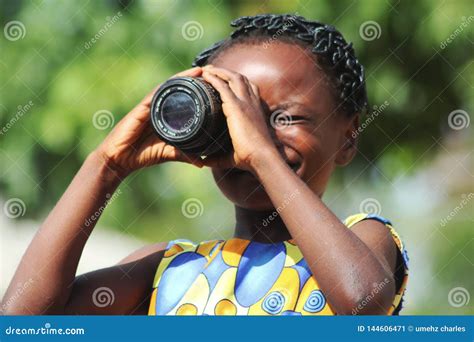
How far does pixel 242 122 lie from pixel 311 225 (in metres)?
0.25

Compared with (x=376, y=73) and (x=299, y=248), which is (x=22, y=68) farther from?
(x=299, y=248)

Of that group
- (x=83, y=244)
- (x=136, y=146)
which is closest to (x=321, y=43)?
(x=136, y=146)

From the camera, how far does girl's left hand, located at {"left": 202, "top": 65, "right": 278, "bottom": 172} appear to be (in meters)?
1.88

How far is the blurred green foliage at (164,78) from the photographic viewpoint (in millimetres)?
3051

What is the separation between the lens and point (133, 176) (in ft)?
11.1

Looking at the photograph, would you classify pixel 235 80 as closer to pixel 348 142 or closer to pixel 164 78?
pixel 348 142

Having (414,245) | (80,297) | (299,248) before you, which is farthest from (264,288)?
(414,245)

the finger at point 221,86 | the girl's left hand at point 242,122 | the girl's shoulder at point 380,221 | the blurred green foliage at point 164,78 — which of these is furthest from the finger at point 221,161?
the blurred green foliage at point 164,78

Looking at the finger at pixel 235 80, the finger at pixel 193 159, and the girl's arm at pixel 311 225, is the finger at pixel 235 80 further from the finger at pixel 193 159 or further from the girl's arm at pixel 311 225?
the finger at pixel 193 159

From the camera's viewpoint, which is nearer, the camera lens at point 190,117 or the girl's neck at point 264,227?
the camera lens at point 190,117

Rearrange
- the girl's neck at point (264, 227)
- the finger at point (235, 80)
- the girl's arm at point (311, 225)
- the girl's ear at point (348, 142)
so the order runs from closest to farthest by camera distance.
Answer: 1. the girl's arm at point (311, 225)
2. the finger at point (235, 80)
3. the girl's neck at point (264, 227)
4. the girl's ear at point (348, 142)

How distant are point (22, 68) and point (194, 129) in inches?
65.8

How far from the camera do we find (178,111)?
6.25 ft

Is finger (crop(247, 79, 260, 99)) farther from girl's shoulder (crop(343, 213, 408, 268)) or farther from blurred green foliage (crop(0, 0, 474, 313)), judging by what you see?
blurred green foliage (crop(0, 0, 474, 313))
